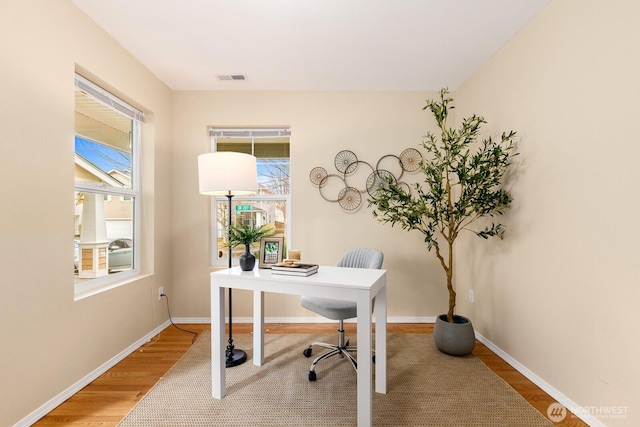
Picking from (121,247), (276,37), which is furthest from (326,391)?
(276,37)

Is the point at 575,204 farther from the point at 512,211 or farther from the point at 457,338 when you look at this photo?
the point at 457,338

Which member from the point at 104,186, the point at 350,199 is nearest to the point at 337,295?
the point at 350,199

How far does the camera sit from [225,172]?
214 centimetres

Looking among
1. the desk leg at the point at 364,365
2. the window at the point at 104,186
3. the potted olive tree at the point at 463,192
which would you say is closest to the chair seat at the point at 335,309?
the desk leg at the point at 364,365

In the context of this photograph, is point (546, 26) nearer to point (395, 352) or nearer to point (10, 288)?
point (395, 352)

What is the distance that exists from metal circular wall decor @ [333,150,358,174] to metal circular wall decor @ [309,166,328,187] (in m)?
0.17

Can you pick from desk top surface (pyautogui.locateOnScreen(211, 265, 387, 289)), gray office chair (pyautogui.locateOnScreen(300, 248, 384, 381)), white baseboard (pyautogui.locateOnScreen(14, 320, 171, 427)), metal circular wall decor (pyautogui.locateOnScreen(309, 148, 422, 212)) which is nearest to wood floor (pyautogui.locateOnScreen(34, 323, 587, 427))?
white baseboard (pyautogui.locateOnScreen(14, 320, 171, 427))

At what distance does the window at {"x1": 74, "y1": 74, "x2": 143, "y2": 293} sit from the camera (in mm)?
2238

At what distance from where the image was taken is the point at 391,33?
7.64 ft

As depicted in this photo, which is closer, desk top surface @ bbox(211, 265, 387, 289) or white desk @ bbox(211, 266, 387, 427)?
white desk @ bbox(211, 266, 387, 427)

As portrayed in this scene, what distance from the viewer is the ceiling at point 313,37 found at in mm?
2045

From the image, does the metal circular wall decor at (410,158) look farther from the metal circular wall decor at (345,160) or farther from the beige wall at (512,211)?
the beige wall at (512,211)

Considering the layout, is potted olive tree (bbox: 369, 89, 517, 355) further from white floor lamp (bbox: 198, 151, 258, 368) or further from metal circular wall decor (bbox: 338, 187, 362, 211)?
white floor lamp (bbox: 198, 151, 258, 368)

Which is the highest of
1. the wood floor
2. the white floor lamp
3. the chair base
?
the white floor lamp
